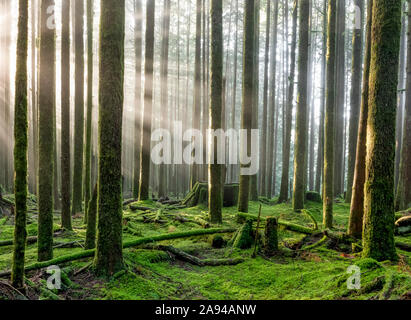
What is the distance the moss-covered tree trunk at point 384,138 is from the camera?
188 inches

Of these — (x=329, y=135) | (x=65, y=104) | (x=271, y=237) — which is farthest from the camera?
(x=329, y=135)

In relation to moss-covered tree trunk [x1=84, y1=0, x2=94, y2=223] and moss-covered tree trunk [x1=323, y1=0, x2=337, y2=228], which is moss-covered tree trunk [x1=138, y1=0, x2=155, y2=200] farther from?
moss-covered tree trunk [x1=323, y1=0, x2=337, y2=228]

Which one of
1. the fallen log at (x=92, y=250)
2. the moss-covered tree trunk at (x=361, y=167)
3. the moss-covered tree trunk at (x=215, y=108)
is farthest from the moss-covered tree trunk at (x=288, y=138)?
the fallen log at (x=92, y=250)

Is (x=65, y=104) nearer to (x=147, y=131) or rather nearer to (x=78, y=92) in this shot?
(x=78, y=92)

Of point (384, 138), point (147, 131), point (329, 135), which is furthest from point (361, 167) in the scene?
point (147, 131)

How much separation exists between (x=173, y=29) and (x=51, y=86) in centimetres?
2569

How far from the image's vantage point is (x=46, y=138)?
16.1ft

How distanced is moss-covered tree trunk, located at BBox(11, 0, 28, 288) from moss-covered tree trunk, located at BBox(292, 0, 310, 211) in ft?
29.7

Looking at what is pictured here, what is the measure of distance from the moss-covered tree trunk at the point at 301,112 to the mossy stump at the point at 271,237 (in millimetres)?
5184

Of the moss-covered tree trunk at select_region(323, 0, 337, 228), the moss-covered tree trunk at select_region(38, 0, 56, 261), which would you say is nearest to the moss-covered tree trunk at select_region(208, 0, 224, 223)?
the moss-covered tree trunk at select_region(323, 0, 337, 228)

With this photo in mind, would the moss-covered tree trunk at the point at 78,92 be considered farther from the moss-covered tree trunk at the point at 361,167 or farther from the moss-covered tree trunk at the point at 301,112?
the moss-covered tree trunk at the point at 301,112

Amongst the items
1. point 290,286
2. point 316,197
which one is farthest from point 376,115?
point 316,197

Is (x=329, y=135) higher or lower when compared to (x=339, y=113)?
lower

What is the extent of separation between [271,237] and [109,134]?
3.87 meters
